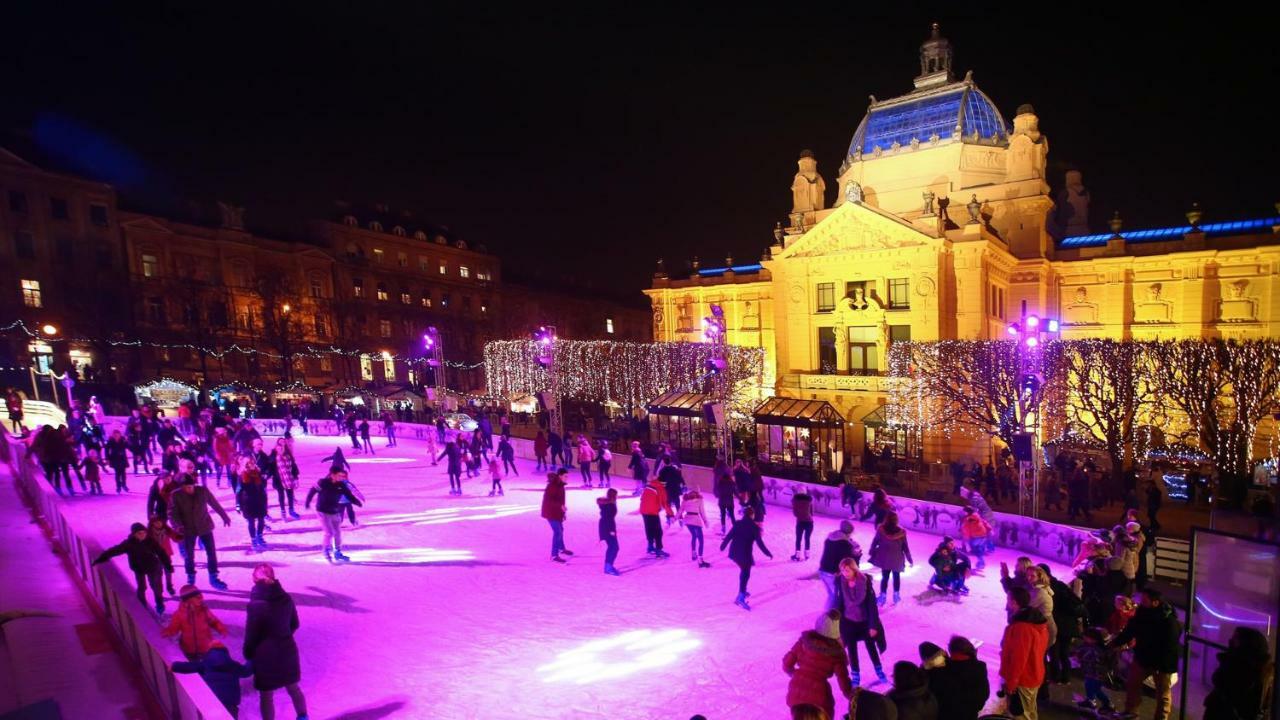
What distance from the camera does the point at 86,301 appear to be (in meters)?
34.0

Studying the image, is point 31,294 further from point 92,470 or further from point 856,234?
point 856,234

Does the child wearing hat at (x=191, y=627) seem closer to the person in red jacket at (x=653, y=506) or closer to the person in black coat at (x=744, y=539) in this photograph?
the person in black coat at (x=744, y=539)

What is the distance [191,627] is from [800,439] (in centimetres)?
2189

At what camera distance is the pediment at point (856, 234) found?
102ft

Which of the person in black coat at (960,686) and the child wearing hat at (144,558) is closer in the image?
the person in black coat at (960,686)

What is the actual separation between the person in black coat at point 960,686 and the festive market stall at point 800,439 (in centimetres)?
1677

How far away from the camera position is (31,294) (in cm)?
3384

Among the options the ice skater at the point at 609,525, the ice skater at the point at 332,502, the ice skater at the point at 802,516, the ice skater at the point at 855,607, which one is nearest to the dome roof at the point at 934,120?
the ice skater at the point at 802,516

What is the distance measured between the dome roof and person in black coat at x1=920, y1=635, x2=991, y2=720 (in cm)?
3778

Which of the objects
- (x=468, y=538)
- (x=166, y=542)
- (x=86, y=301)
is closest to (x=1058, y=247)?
(x=468, y=538)

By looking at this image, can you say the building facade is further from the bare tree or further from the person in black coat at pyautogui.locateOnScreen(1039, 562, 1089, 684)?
the person in black coat at pyautogui.locateOnScreen(1039, 562, 1089, 684)

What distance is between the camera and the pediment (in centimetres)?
3100

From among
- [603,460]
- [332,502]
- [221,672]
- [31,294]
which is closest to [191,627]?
[221,672]

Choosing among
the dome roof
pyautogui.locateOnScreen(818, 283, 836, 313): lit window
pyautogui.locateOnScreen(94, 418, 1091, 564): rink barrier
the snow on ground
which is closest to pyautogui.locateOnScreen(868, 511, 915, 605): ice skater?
the snow on ground
